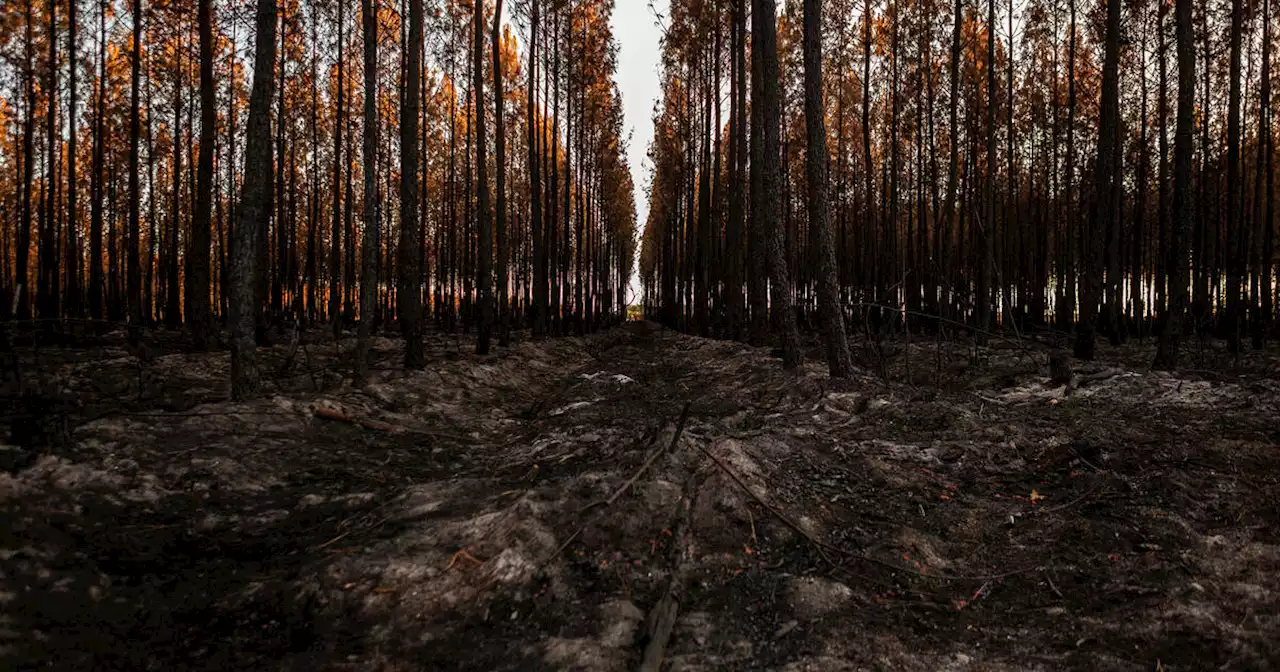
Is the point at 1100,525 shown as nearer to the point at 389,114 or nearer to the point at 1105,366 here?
the point at 1105,366

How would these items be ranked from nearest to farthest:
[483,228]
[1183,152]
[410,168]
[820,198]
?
[820,198] → [1183,152] → [410,168] → [483,228]

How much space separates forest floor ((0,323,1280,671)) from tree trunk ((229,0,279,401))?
611 mm

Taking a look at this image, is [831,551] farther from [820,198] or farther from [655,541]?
[820,198]

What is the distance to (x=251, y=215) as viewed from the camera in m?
6.34

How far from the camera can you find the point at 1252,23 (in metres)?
14.1

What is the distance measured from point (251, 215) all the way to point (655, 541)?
5.71m

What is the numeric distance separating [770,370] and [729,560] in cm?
667

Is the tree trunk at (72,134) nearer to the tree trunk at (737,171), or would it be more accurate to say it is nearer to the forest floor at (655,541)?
the forest floor at (655,541)

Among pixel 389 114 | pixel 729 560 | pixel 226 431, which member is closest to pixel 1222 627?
pixel 729 560

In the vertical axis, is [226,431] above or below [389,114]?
below

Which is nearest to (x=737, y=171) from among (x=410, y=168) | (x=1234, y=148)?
(x=410, y=168)

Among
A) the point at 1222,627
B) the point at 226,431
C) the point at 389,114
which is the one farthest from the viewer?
the point at 389,114

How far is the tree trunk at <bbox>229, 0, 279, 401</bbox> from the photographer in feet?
20.8

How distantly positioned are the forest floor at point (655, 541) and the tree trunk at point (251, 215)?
611 millimetres
